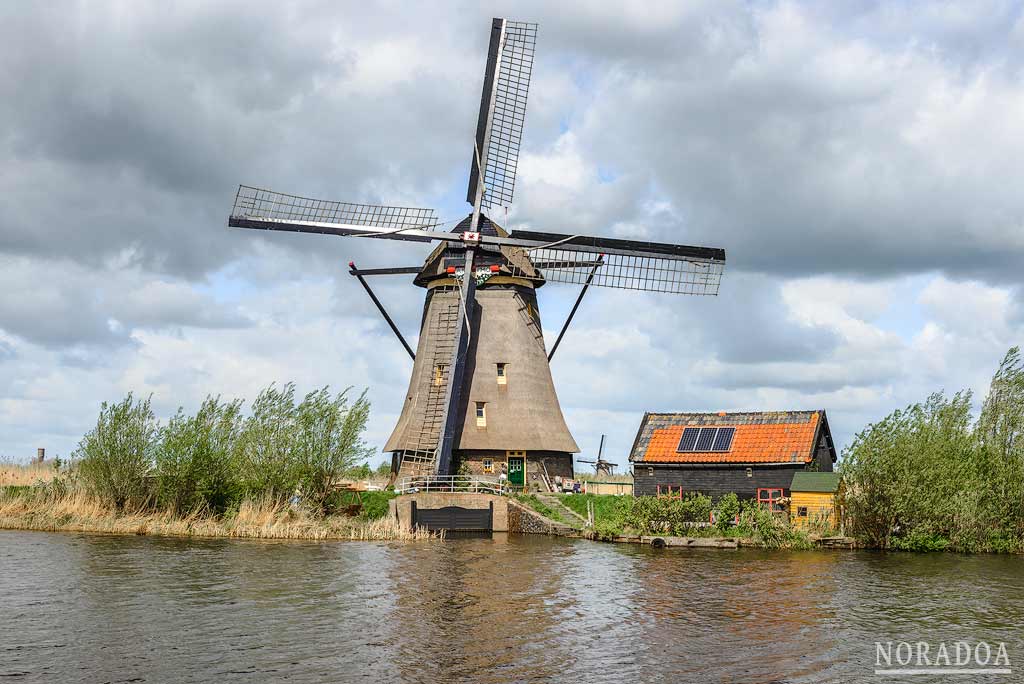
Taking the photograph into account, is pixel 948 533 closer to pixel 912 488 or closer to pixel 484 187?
pixel 912 488

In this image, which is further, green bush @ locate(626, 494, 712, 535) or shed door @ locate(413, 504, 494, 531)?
shed door @ locate(413, 504, 494, 531)

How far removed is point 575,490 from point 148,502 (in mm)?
17414

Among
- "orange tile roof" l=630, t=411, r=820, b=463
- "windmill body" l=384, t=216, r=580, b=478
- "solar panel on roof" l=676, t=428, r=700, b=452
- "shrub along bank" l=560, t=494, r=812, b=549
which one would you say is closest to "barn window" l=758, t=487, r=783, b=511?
"orange tile roof" l=630, t=411, r=820, b=463

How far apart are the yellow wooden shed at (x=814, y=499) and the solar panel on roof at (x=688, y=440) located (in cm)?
480

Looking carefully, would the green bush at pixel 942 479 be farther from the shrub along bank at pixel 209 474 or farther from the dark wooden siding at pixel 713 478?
the shrub along bank at pixel 209 474

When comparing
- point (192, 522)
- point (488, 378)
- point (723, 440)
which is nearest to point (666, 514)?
point (723, 440)

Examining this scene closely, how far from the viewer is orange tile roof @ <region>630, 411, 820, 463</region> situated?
3672 centimetres

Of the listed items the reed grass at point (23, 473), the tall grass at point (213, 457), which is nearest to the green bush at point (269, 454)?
the tall grass at point (213, 457)

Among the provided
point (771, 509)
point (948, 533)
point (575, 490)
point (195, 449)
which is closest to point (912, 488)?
point (948, 533)

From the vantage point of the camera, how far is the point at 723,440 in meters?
38.3

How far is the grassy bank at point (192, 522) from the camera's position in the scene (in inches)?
1298

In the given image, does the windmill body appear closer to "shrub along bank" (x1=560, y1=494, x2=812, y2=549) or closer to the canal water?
"shrub along bank" (x1=560, y1=494, x2=812, y2=549)

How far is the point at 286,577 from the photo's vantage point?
2267 centimetres

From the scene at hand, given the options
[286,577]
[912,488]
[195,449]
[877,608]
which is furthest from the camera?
[195,449]
